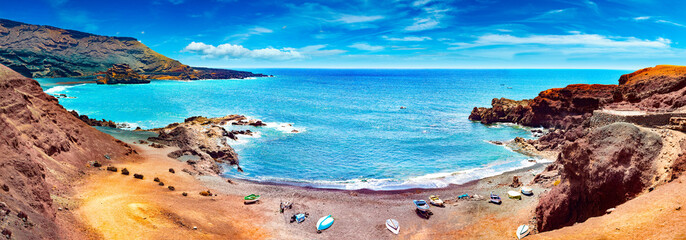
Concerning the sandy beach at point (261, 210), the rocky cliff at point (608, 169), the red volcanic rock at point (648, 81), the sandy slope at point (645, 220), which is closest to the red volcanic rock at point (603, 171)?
the rocky cliff at point (608, 169)

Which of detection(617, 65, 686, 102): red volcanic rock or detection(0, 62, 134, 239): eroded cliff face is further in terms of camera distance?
detection(617, 65, 686, 102): red volcanic rock

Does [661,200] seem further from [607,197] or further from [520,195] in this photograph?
[520,195]

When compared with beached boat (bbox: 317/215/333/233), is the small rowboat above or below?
above

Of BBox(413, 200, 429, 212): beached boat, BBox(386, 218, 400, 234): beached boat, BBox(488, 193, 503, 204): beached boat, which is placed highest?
BBox(488, 193, 503, 204): beached boat

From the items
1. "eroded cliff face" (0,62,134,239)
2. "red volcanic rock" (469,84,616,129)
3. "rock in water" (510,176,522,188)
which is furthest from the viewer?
"red volcanic rock" (469,84,616,129)

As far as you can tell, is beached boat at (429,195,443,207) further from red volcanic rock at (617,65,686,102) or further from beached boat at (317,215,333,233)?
red volcanic rock at (617,65,686,102)

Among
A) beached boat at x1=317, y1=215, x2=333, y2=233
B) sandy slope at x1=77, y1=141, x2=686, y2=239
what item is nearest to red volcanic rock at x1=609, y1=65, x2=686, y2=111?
sandy slope at x1=77, y1=141, x2=686, y2=239

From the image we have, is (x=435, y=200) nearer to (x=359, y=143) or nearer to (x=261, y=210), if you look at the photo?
(x=261, y=210)
